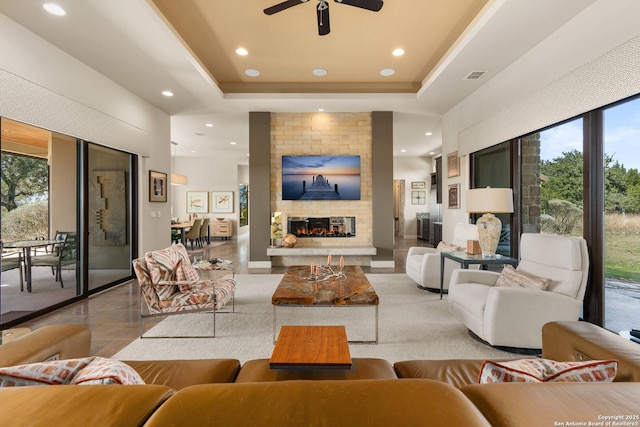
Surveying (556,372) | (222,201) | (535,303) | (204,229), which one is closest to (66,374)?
(556,372)

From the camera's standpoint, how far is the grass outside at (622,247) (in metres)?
2.61

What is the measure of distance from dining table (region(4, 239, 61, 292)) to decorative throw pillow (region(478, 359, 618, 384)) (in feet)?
14.8

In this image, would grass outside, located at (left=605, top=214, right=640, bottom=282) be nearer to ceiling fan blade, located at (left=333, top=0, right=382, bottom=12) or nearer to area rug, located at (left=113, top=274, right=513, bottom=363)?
area rug, located at (left=113, top=274, right=513, bottom=363)

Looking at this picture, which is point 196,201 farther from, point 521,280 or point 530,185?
point 521,280

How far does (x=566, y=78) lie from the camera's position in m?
3.00

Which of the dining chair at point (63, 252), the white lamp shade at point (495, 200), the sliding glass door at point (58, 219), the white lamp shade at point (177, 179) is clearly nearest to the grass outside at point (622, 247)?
the white lamp shade at point (495, 200)

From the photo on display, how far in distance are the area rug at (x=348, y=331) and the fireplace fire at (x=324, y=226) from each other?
7.18ft

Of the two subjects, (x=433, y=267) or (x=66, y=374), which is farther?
(x=433, y=267)

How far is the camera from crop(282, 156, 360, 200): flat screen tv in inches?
237

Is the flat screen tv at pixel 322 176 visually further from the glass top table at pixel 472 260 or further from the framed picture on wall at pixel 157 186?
the glass top table at pixel 472 260

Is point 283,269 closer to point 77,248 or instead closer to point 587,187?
point 77,248

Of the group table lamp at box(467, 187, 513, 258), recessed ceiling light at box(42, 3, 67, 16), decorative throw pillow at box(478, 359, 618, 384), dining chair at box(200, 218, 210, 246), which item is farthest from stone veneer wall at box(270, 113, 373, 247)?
decorative throw pillow at box(478, 359, 618, 384)

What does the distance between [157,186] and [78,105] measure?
2.13 metres

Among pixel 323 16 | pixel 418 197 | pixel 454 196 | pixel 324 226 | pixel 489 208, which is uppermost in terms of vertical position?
pixel 323 16
